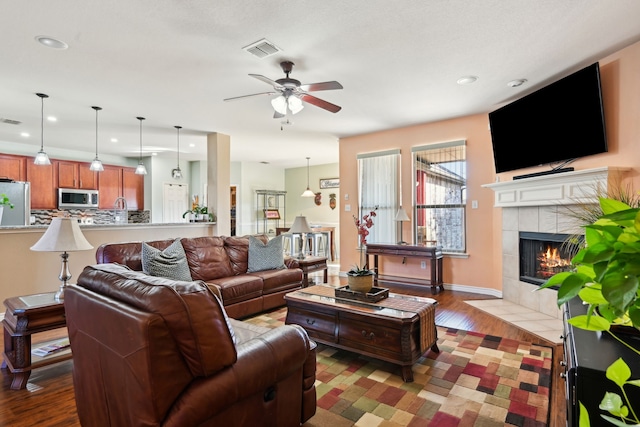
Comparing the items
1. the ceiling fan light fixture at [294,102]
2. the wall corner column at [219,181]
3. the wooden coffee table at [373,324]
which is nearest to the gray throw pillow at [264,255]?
the wooden coffee table at [373,324]

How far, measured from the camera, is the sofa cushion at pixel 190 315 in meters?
1.26

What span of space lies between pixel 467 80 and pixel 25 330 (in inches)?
174

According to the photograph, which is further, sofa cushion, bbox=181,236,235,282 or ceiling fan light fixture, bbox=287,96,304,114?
sofa cushion, bbox=181,236,235,282

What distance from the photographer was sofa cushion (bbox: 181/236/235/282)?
3.80 metres

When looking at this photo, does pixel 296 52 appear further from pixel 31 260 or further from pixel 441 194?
pixel 31 260

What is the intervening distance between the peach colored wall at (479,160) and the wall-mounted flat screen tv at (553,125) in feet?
0.42

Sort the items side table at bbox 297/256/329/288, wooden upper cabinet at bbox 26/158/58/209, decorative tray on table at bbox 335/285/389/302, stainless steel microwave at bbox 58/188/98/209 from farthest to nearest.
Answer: stainless steel microwave at bbox 58/188/98/209, wooden upper cabinet at bbox 26/158/58/209, side table at bbox 297/256/329/288, decorative tray on table at bbox 335/285/389/302

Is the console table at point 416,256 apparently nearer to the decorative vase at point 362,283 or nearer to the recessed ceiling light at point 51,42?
the decorative vase at point 362,283

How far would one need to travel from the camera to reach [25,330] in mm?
2299

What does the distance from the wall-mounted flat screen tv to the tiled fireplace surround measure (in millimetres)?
263

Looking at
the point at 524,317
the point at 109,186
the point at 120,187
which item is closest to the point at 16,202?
the point at 109,186

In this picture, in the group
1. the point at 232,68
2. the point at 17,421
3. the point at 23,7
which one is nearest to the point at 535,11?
the point at 232,68

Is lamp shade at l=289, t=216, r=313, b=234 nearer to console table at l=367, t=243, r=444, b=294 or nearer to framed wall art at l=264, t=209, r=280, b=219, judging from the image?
console table at l=367, t=243, r=444, b=294

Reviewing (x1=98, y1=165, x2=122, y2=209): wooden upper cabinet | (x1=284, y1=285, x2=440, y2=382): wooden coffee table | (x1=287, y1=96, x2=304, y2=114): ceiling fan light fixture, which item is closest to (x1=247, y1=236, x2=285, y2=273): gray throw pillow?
(x1=284, y1=285, x2=440, y2=382): wooden coffee table
